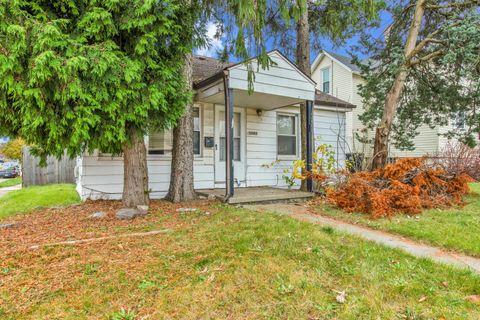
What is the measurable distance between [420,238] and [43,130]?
18.3 ft

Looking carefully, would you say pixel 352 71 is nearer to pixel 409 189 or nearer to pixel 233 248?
pixel 409 189

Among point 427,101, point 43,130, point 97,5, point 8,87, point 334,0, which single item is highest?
point 334,0

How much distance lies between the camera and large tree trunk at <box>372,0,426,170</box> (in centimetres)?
757

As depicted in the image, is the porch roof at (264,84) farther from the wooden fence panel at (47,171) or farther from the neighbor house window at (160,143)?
the wooden fence panel at (47,171)

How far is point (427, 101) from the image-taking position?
906cm

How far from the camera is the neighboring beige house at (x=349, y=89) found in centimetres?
1593

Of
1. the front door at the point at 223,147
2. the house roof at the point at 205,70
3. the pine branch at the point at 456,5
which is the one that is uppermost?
the pine branch at the point at 456,5

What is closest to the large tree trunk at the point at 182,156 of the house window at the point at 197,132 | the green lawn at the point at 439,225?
the house window at the point at 197,132

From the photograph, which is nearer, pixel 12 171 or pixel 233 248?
pixel 233 248

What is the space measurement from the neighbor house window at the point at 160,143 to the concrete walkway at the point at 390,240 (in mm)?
2839

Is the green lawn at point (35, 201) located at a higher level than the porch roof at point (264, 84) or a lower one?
lower

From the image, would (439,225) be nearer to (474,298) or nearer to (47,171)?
(474,298)

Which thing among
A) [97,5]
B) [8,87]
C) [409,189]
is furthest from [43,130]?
[409,189]

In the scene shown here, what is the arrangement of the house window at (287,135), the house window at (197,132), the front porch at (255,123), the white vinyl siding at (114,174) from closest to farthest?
the front porch at (255,123)
the white vinyl siding at (114,174)
the house window at (197,132)
the house window at (287,135)
